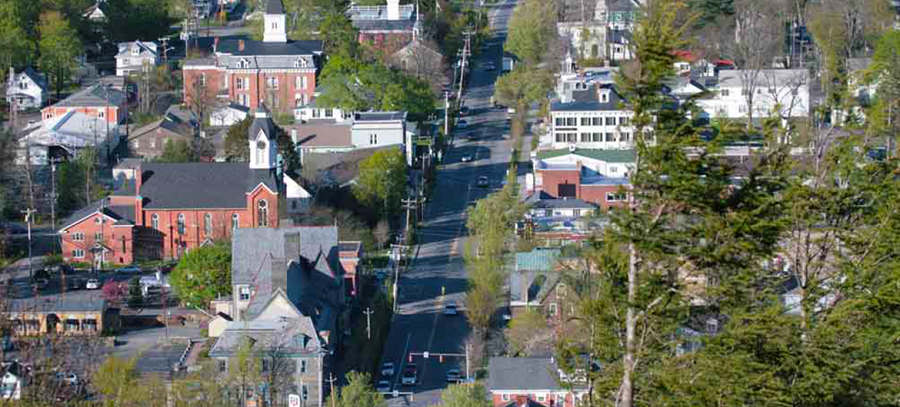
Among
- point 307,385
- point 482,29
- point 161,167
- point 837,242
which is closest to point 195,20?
point 482,29

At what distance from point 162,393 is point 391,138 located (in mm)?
17396

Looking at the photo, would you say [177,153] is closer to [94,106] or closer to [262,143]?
[94,106]

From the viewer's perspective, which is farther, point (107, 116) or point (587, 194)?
point (107, 116)

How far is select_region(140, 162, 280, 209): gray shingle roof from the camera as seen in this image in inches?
1181

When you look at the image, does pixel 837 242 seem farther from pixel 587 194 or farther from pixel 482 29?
pixel 482 29

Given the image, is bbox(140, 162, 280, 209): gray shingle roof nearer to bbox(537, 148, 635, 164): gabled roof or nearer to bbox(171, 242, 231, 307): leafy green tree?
bbox(171, 242, 231, 307): leafy green tree

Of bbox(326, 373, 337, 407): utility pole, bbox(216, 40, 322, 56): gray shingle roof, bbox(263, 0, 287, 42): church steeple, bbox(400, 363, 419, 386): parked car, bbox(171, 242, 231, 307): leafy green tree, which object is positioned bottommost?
bbox(400, 363, 419, 386): parked car

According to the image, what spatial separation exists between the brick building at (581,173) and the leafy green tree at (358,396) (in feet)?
40.5

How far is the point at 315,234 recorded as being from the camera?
84.3 feet

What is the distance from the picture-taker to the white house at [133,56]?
1832 inches

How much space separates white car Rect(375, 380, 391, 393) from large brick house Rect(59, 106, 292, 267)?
7078mm

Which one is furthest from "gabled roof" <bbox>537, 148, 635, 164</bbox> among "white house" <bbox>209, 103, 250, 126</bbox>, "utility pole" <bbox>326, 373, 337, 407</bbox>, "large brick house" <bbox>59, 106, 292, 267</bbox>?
"utility pole" <bbox>326, 373, 337, 407</bbox>

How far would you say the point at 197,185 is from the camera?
30.2 m

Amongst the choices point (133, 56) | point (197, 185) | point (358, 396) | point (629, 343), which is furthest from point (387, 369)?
point (133, 56)
